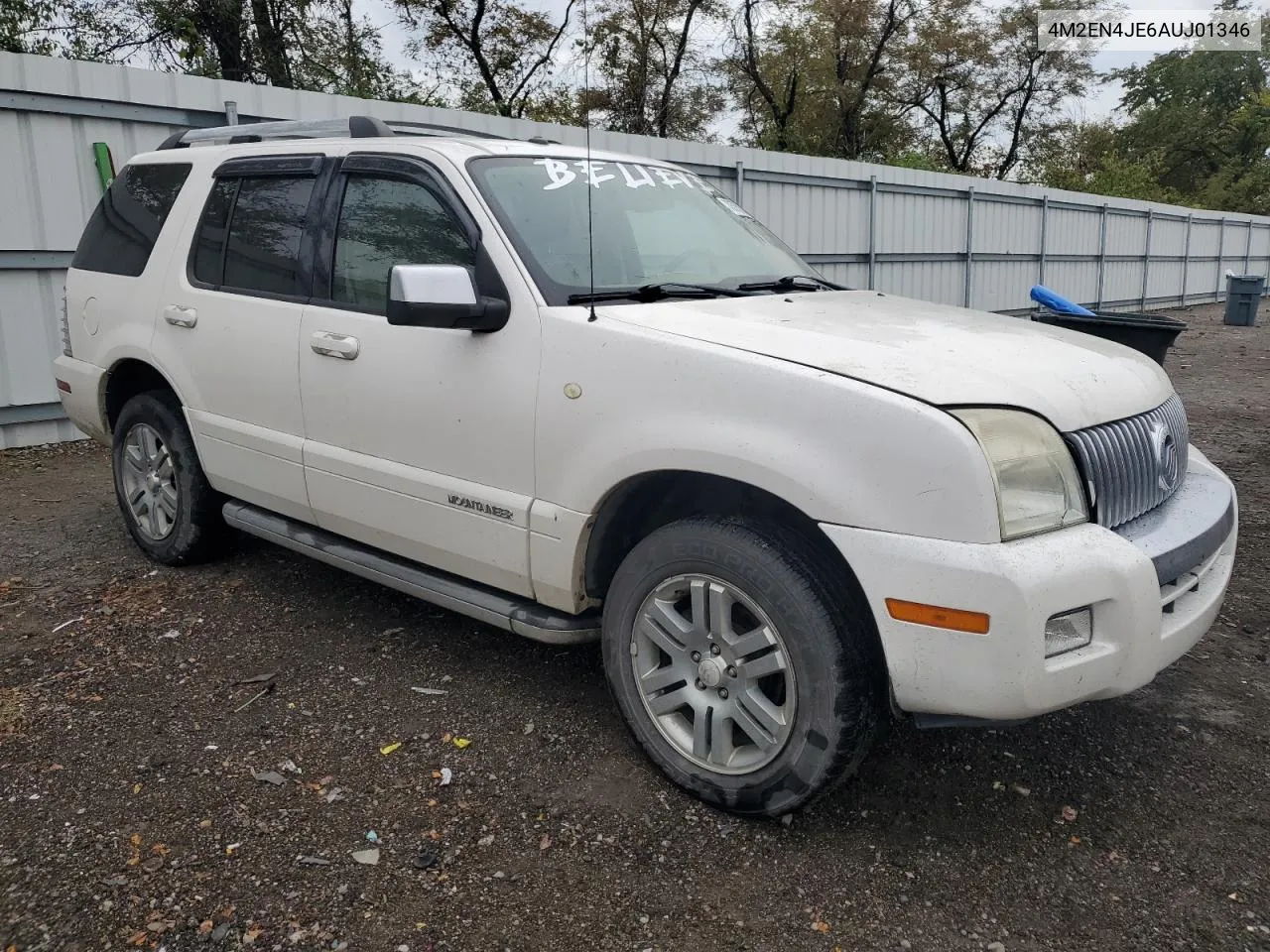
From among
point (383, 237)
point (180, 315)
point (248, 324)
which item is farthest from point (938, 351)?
point (180, 315)

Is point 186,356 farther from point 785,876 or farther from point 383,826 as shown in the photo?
point 785,876

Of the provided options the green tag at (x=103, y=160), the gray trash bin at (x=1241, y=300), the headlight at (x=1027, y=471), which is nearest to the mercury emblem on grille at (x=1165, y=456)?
the headlight at (x=1027, y=471)

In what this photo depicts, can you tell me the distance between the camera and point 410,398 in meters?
3.41

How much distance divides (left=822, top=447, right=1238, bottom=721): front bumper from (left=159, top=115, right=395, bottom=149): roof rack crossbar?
2.53 metres

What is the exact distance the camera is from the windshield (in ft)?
10.8

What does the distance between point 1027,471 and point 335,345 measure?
2407 mm

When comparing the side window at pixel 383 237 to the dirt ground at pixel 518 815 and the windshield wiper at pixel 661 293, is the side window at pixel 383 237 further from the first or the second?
the dirt ground at pixel 518 815

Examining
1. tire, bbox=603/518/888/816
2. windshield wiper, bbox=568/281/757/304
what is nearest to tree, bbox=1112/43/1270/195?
windshield wiper, bbox=568/281/757/304

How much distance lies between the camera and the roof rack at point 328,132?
3891mm

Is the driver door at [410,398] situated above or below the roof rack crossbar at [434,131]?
below

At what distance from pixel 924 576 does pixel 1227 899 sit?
1.13 meters

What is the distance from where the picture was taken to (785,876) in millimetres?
2600

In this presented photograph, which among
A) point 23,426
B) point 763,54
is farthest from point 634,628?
point 763,54

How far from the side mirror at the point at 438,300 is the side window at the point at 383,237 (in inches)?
12.4
